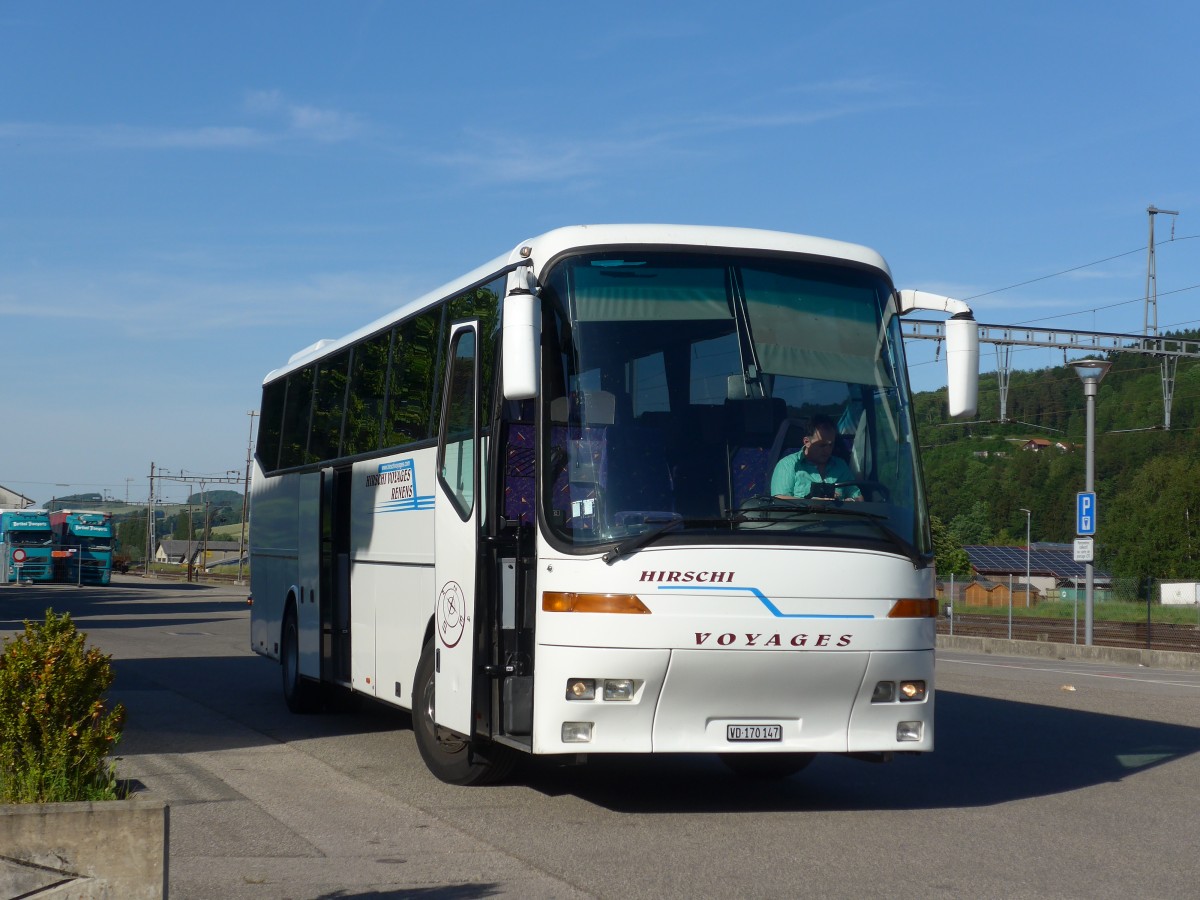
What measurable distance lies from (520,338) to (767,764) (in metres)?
3.88

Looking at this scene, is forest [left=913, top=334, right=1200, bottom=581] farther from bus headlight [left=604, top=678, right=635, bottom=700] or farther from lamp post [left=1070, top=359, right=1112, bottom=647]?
bus headlight [left=604, top=678, right=635, bottom=700]

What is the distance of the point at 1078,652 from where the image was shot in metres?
30.1

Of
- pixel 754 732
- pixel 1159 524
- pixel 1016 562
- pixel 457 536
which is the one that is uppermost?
pixel 457 536

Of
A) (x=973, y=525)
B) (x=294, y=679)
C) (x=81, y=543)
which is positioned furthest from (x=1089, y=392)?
(x=973, y=525)

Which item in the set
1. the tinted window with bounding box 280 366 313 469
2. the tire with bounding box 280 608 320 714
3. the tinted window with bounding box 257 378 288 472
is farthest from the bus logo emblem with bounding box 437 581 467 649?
the tinted window with bounding box 257 378 288 472

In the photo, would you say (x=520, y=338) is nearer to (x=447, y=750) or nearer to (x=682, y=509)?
(x=682, y=509)

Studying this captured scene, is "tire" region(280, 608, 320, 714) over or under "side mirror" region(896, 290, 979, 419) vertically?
under

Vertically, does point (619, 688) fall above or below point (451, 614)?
below

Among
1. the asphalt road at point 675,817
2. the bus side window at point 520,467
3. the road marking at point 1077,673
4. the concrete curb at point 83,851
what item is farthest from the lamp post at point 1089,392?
the concrete curb at point 83,851

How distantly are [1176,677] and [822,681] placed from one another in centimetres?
1676

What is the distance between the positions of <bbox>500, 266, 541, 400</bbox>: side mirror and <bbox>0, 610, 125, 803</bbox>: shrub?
2594mm

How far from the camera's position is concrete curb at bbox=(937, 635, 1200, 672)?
91.2 ft

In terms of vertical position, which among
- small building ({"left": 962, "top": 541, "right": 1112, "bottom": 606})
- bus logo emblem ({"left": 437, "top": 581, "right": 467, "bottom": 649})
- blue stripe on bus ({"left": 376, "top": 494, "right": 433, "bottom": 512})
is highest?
blue stripe on bus ({"left": 376, "top": 494, "right": 433, "bottom": 512})

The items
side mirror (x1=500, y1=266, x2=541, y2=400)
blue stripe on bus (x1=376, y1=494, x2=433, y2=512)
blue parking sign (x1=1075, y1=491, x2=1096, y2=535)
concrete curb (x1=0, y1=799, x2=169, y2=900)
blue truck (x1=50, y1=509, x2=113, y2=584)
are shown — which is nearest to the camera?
concrete curb (x1=0, y1=799, x2=169, y2=900)
